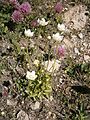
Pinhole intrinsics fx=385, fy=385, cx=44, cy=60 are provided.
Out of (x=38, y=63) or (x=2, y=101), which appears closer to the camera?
(x=2, y=101)

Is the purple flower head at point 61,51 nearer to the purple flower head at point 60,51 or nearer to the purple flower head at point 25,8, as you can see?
the purple flower head at point 60,51

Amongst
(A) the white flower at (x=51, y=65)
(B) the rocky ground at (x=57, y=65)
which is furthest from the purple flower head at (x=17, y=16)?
(A) the white flower at (x=51, y=65)

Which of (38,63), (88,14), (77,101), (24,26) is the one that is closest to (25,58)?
(38,63)

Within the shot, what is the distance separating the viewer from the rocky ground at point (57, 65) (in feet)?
18.3

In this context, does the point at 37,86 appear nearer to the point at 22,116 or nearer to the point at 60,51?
the point at 22,116

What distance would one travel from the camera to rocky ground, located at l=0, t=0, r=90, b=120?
18.3ft

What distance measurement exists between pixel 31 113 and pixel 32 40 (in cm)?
148

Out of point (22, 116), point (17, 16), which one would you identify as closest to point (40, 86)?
point (22, 116)

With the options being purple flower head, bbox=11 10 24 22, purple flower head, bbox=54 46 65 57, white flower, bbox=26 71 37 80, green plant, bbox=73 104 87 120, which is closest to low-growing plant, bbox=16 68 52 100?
white flower, bbox=26 71 37 80

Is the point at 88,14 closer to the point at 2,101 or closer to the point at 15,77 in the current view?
the point at 15,77

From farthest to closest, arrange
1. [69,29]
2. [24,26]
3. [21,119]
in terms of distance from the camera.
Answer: [69,29], [24,26], [21,119]

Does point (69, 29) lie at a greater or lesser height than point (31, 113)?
greater

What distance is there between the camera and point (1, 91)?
5672 millimetres

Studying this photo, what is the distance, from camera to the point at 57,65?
246 inches
